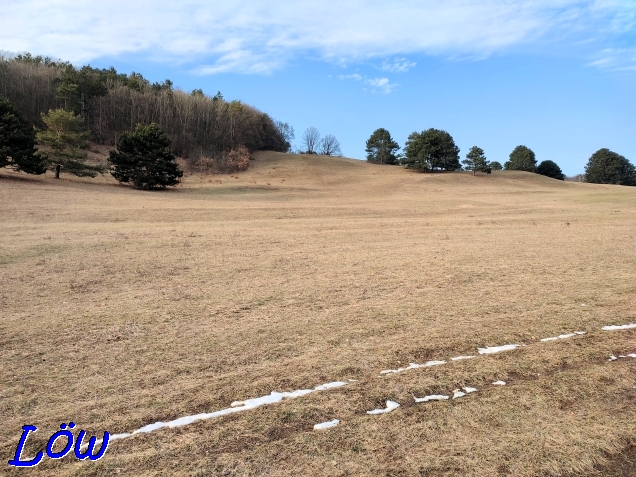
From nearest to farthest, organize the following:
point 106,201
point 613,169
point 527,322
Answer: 1. point 527,322
2. point 106,201
3. point 613,169

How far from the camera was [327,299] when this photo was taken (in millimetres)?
7980

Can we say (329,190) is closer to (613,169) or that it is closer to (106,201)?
(106,201)

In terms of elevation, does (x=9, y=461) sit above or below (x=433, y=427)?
below

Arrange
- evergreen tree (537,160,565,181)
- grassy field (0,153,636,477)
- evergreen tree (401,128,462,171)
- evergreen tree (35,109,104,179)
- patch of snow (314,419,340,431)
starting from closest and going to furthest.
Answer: grassy field (0,153,636,477)
patch of snow (314,419,340,431)
evergreen tree (35,109,104,179)
evergreen tree (401,128,462,171)
evergreen tree (537,160,565,181)

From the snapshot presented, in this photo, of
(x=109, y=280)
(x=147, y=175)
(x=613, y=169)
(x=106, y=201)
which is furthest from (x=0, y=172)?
(x=613, y=169)

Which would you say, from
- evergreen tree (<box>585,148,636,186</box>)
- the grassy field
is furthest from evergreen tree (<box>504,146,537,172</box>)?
the grassy field

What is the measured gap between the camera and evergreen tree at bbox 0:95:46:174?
36.4 meters

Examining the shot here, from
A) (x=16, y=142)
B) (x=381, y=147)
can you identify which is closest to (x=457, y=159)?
(x=381, y=147)

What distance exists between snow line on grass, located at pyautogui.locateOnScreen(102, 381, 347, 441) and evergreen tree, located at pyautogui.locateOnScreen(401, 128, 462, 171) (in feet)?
229

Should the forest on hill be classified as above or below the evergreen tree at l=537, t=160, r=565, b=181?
above

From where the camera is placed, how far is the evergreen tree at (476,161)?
69.0 m

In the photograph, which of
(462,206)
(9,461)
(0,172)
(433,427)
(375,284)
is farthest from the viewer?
(0,172)

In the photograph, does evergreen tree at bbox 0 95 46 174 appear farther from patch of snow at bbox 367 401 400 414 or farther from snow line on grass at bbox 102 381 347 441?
patch of snow at bbox 367 401 400 414

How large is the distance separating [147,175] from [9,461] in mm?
43362
